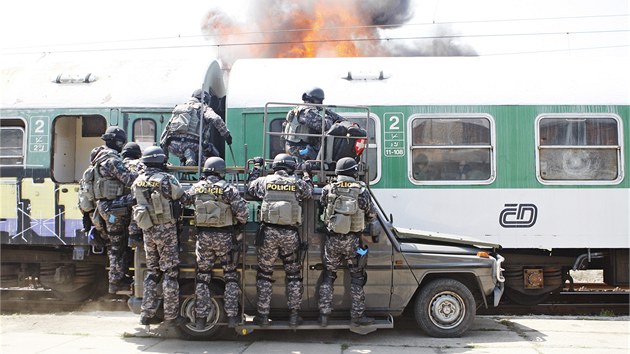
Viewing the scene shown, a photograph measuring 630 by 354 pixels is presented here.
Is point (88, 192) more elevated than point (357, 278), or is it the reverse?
point (88, 192)

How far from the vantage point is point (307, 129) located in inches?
322

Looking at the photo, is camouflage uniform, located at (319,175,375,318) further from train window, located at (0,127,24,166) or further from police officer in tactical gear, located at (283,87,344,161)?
train window, located at (0,127,24,166)

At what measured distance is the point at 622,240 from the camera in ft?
29.0

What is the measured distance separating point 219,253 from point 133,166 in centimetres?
195

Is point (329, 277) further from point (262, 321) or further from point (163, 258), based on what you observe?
point (163, 258)

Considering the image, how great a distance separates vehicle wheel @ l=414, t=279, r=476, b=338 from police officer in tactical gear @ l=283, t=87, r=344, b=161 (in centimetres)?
242

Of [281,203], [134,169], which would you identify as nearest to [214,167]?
[281,203]

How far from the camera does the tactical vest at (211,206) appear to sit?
6.59 metres

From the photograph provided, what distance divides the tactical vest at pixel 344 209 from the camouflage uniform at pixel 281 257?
1.08 ft

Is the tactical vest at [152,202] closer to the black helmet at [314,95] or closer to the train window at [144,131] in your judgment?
the black helmet at [314,95]

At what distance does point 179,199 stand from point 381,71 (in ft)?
13.4

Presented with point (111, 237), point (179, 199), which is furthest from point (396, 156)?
point (111, 237)

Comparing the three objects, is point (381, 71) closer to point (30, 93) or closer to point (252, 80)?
point (252, 80)

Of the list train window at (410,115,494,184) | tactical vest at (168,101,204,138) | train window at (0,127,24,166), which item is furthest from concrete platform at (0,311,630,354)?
tactical vest at (168,101,204,138)
